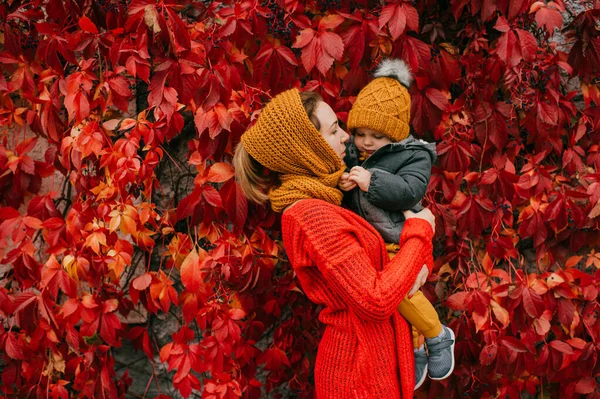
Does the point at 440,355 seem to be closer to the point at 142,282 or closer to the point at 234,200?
the point at 234,200

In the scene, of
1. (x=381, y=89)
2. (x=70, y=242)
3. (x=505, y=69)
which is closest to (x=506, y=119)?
(x=505, y=69)

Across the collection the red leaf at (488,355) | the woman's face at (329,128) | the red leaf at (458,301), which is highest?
the woman's face at (329,128)

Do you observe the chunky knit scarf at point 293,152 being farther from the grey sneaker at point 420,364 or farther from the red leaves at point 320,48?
the grey sneaker at point 420,364

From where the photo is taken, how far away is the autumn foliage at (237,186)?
7.03 feet

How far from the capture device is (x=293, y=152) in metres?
1.73

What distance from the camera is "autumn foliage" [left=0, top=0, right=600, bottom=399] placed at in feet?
7.03

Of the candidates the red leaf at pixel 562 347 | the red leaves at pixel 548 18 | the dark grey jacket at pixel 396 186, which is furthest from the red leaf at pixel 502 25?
the red leaf at pixel 562 347

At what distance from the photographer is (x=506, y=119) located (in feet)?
8.02

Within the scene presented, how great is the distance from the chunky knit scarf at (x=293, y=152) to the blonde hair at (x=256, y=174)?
2.8 inches

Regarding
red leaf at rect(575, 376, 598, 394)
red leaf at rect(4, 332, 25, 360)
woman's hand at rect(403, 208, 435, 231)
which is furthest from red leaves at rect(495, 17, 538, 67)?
red leaf at rect(4, 332, 25, 360)

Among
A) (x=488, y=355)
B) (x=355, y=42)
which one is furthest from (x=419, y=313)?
(x=355, y=42)

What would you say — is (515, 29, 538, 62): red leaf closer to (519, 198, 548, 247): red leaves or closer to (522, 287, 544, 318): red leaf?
(519, 198, 548, 247): red leaves

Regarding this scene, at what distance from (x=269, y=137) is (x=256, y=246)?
674 mm

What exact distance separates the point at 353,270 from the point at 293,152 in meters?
0.39
